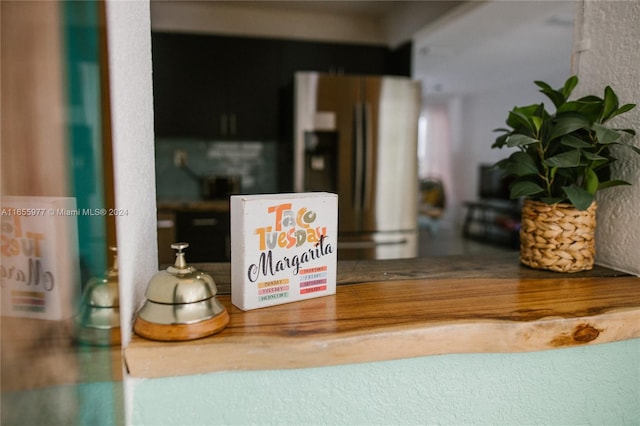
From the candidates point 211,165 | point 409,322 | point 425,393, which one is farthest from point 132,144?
point 211,165

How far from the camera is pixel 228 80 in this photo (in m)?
3.63

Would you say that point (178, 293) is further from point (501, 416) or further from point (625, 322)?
point (625, 322)

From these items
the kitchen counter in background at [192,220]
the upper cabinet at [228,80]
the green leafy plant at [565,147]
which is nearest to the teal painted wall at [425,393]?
the green leafy plant at [565,147]

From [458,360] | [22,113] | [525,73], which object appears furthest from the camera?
[525,73]

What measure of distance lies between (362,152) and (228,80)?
120 centimetres

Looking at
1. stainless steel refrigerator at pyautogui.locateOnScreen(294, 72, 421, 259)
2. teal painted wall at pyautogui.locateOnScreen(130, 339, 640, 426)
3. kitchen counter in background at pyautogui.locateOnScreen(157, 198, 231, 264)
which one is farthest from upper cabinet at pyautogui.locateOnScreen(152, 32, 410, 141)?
teal painted wall at pyautogui.locateOnScreen(130, 339, 640, 426)

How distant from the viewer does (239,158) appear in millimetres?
3891

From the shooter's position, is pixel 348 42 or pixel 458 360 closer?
pixel 458 360

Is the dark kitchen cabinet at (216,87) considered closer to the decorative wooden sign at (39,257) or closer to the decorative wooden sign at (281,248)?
the decorative wooden sign at (281,248)

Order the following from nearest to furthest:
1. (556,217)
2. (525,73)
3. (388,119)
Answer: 1. (556,217)
2. (388,119)
3. (525,73)

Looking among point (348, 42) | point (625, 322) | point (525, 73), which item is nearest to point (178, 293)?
point (625, 322)

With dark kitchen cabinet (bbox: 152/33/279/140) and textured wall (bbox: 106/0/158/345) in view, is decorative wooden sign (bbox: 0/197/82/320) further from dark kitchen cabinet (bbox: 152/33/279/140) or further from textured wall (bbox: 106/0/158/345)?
dark kitchen cabinet (bbox: 152/33/279/140)

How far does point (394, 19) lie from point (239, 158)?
165 centimetres

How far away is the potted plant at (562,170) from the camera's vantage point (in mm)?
1066
